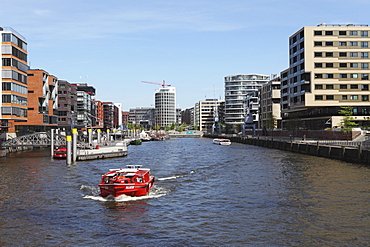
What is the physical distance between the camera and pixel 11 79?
100000mm

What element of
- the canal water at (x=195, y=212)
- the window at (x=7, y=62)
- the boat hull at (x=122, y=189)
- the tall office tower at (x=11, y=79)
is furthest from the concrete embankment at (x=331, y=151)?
the window at (x=7, y=62)

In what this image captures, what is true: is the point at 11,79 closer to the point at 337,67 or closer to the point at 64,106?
the point at 64,106

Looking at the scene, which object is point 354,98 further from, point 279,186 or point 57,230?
point 57,230

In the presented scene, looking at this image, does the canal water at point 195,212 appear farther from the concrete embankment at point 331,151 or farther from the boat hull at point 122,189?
the concrete embankment at point 331,151

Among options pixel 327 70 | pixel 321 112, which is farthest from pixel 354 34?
pixel 321 112

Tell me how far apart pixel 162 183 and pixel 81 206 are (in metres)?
14.6

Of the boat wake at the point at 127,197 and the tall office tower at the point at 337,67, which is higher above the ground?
the tall office tower at the point at 337,67

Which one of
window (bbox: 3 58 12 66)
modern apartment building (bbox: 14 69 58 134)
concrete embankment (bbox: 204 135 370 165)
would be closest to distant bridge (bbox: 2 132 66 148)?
window (bbox: 3 58 12 66)

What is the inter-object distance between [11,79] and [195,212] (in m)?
83.8

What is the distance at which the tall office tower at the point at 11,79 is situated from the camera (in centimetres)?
9881

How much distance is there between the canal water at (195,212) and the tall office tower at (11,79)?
54015 millimetres

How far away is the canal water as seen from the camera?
2434 centimetres

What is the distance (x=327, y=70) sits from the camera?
122 meters

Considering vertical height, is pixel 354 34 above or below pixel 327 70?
above
